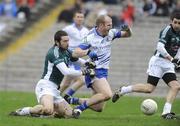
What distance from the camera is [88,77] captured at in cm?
1769

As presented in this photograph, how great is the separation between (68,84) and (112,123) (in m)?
5.23

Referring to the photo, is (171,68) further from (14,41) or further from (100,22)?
(14,41)

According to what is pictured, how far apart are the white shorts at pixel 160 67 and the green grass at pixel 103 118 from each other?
955 mm

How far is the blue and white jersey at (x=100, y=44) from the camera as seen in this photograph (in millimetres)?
17656

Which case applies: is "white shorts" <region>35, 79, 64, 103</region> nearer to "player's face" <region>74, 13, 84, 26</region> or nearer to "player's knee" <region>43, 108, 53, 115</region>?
"player's knee" <region>43, 108, 53, 115</region>

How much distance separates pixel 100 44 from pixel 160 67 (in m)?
1.40

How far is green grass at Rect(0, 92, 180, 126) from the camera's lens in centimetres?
1582

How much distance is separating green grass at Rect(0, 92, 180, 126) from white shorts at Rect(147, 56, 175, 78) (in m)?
0.95

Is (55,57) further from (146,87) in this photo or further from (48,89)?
(146,87)

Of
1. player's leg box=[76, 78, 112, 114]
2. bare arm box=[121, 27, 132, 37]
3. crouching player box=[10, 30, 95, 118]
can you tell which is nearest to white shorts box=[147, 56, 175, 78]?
bare arm box=[121, 27, 132, 37]

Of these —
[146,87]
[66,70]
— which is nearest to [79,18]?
[146,87]

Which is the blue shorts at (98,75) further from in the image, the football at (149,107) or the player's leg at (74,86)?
the player's leg at (74,86)

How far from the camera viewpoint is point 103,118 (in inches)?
691

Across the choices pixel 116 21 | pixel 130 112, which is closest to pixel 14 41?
pixel 116 21
